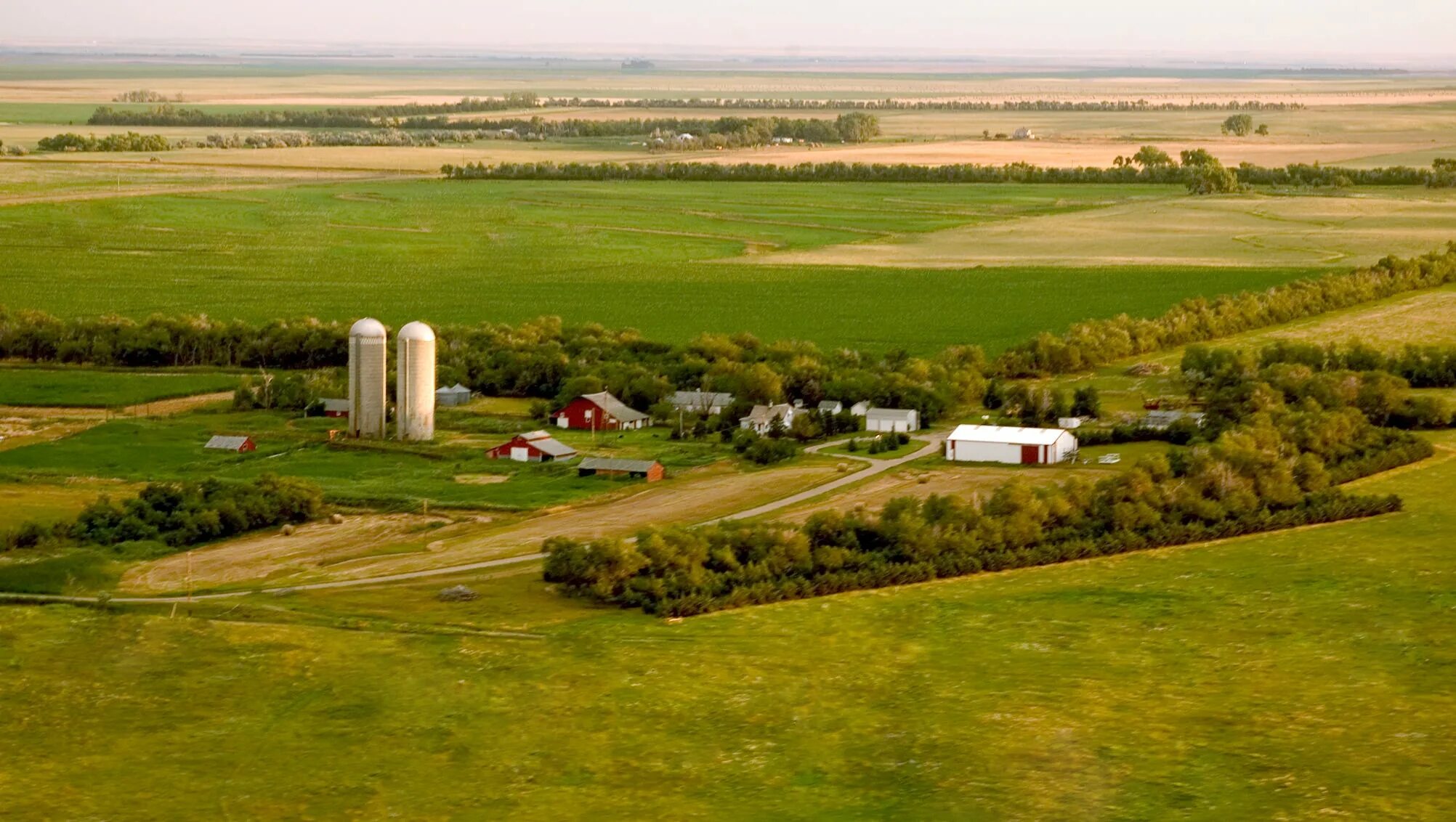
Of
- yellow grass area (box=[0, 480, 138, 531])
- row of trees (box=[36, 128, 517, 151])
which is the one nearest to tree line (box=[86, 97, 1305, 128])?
row of trees (box=[36, 128, 517, 151])

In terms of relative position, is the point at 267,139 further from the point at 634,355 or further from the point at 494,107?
the point at 634,355

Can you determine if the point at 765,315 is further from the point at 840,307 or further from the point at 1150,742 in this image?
the point at 1150,742

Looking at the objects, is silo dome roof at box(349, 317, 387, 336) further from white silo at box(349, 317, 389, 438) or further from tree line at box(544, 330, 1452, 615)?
tree line at box(544, 330, 1452, 615)

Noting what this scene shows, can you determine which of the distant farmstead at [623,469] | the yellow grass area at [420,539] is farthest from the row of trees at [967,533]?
the distant farmstead at [623,469]

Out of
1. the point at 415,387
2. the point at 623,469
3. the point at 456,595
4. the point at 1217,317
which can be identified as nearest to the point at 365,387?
the point at 415,387

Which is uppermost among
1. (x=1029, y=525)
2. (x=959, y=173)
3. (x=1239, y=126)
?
(x=1239, y=126)
